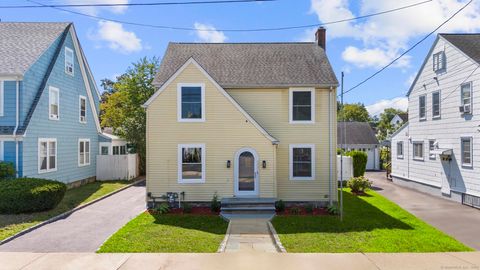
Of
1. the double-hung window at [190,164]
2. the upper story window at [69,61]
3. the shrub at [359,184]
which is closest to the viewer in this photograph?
the double-hung window at [190,164]

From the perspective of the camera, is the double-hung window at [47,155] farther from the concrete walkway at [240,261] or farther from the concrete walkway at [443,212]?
the concrete walkway at [443,212]

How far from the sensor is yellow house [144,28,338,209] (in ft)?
48.5

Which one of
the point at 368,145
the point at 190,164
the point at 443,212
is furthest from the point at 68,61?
the point at 368,145

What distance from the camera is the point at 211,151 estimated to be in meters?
14.9

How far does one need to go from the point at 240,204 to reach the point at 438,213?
901 cm

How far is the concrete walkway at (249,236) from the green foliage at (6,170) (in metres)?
10.5

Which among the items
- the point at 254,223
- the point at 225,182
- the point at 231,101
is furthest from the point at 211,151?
the point at 254,223

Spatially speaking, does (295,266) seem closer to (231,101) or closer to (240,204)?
(240,204)

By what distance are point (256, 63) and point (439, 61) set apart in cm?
1115

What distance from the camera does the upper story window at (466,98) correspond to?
1642cm

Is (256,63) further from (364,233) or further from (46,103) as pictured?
(46,103)

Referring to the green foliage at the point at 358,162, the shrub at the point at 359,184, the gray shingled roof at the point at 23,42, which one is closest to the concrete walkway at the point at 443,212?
the shrub at the point at 359,184

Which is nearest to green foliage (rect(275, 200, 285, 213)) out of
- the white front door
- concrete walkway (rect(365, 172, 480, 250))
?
the white front door

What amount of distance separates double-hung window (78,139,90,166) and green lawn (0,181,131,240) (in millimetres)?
1675
